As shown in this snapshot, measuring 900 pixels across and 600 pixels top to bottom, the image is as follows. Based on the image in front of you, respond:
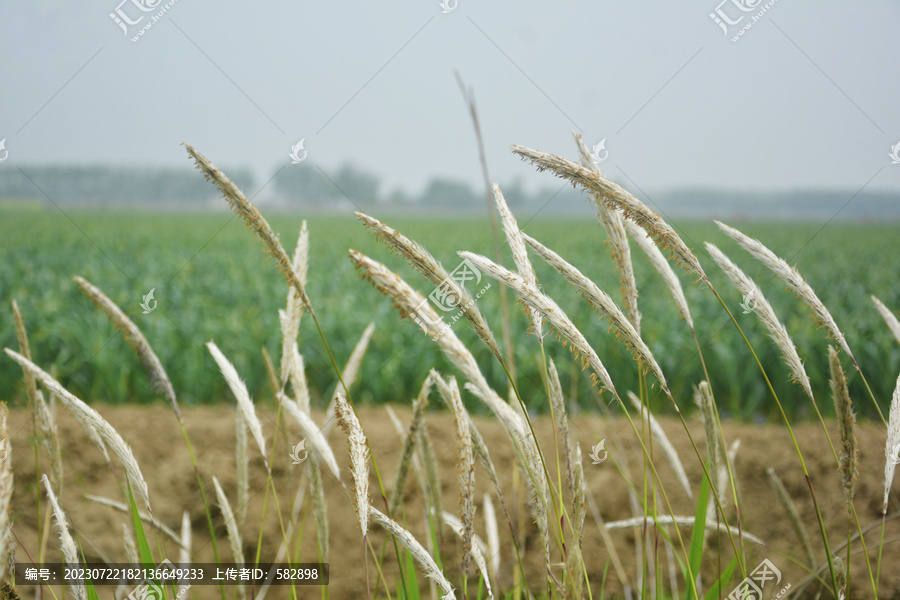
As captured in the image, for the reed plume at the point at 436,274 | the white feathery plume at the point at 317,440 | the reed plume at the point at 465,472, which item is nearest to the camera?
the reed plume at the point at 436,274

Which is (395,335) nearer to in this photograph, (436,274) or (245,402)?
(245,402)

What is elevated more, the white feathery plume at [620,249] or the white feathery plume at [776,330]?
the white feathery plume at [620,249]

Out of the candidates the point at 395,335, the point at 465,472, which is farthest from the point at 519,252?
the point at 395,335

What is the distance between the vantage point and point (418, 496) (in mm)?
2416

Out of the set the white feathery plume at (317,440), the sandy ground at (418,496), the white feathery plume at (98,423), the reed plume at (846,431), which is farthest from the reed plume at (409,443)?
the sandy ground at (418,496)

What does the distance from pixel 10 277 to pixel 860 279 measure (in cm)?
869

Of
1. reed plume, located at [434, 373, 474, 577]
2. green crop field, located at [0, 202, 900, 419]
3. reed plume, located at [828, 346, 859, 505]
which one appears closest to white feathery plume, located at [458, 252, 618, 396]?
reed plume, located at [434, 373, 474, 577]

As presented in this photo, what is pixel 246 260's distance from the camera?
8109 mm

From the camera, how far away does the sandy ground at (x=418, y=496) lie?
211 cm

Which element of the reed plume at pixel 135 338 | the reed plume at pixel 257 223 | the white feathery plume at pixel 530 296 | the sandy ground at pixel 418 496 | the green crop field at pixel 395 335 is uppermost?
the reed plume at pixel 257 223

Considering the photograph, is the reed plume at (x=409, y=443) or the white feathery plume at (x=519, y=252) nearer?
the white feathery plume at (x=519, y=252)

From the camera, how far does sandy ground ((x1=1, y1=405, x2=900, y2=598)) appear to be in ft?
6.93

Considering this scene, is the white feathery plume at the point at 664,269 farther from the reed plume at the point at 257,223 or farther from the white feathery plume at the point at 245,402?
the white feathery plume at the point at 245,402

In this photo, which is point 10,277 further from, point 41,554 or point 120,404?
point 41,554
